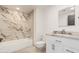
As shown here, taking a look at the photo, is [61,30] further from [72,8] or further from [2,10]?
[2,10]

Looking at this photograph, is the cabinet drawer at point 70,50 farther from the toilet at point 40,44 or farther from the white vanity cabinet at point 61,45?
the toilet at point 40,44

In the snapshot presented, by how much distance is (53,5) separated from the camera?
1468 mm

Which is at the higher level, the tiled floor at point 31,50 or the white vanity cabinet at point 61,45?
the white vanity cabinet at point 61,45

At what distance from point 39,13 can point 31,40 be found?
0.51 meters

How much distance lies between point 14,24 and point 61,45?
2.95 ft

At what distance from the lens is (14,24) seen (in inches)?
60.9

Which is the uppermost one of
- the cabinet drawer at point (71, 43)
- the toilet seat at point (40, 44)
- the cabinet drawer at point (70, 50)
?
the cabinet drawer at point (71, 43)

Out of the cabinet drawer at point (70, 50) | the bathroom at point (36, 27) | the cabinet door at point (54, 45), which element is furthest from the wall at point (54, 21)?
the cabinet drawer at point (70, 50)

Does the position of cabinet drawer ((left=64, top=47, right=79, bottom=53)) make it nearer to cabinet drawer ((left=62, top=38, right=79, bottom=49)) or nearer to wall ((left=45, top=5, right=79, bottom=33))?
cabinet drawer ((left=62, top=38, right=79, bottom=49))

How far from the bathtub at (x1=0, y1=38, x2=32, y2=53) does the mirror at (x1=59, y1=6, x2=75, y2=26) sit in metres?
0.72

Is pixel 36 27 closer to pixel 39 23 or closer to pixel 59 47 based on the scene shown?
pixel 39 23

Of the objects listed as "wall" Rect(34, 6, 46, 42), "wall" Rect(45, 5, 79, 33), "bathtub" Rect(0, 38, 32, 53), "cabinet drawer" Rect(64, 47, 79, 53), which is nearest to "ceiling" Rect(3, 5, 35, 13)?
"wall" Rect(34, 6, 46, 42)

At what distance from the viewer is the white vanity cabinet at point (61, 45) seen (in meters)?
1.29
